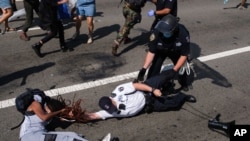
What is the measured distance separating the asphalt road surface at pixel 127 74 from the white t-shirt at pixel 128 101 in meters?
0.14

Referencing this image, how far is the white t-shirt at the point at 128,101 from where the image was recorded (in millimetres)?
5480

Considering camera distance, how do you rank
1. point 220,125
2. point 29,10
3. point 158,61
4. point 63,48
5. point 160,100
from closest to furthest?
point 220,125
point 160,100
point 158,61
point 63,48
point 29,10

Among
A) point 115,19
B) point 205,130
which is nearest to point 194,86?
point 205,130

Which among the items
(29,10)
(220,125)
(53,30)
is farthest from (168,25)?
(29,10)

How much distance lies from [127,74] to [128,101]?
1.67 metres

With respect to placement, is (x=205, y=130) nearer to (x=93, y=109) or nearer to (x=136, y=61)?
(x=93, y=109)

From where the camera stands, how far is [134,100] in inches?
217

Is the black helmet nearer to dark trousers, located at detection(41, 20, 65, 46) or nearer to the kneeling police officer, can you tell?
the kneeling police officer

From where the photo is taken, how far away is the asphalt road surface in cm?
543

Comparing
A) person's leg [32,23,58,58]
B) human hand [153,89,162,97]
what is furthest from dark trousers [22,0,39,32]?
human hand [153,89,162,97]

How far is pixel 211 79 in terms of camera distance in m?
7.02

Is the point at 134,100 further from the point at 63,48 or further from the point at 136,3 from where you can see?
the point at 63,48

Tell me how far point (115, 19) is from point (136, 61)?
2860mm

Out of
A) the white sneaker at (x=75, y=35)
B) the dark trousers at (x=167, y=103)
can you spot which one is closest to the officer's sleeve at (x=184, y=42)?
the dark trousers at (x=167, y=103)
